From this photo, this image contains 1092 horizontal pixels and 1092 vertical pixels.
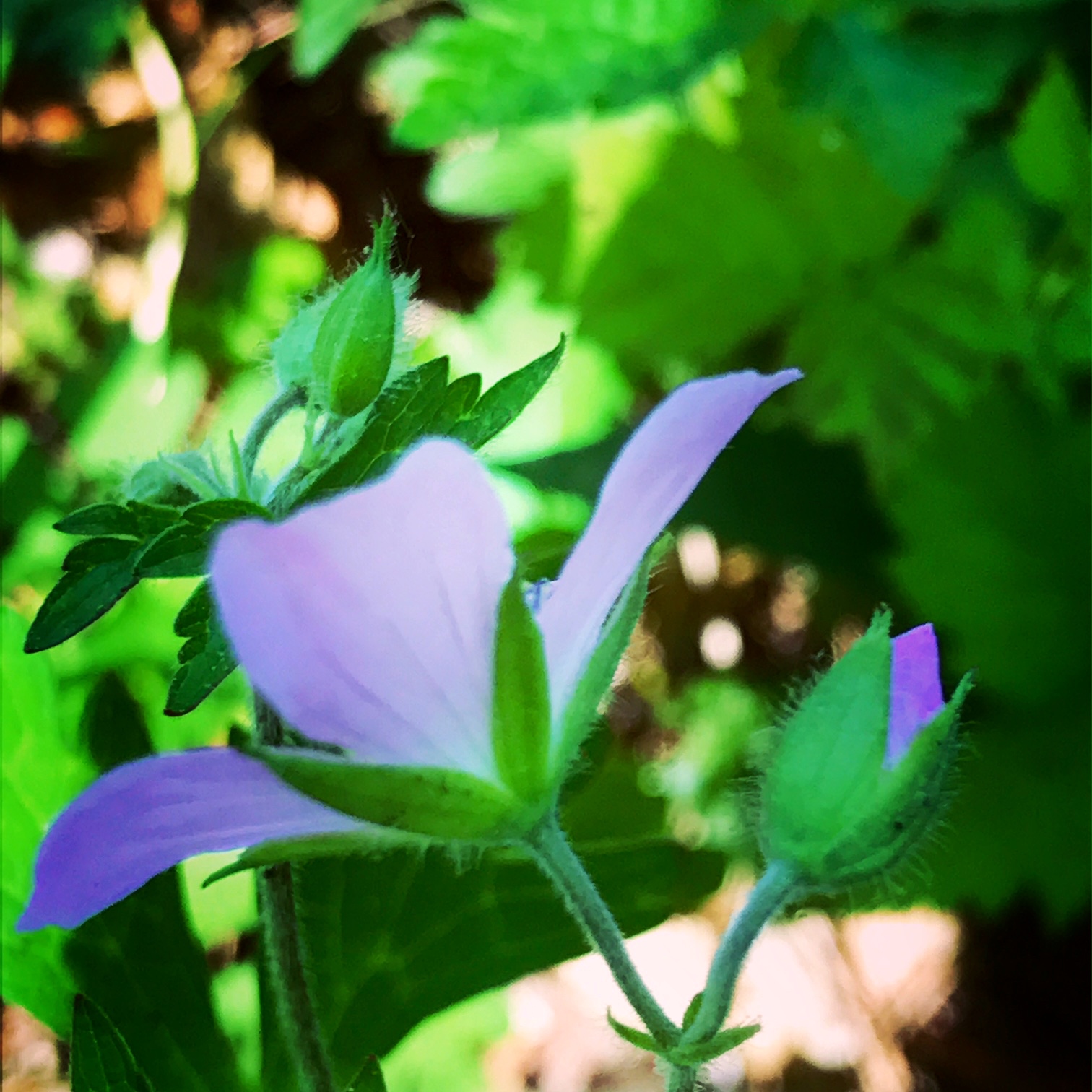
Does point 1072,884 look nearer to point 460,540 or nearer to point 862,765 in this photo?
point 862,765

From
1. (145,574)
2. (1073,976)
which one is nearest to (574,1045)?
(1073,976)

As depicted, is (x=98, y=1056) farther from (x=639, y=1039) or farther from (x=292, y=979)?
(x=639, y=1039)

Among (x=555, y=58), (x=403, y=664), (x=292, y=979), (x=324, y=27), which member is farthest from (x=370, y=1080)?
(x=324, y=27)

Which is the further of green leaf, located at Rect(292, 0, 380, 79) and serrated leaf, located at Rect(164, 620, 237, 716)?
green leaf, located at Rect(292, 0, 380, 79)

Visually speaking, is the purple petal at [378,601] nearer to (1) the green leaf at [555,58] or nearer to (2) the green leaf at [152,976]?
(2) the green leaf at [152,976]

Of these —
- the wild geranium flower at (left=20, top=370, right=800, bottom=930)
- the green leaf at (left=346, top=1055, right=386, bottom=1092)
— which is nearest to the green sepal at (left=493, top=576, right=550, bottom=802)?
the wild geranium flower at (left=20, top=370, right=800, bottom=930)

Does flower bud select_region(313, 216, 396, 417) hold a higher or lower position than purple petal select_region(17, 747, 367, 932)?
higher

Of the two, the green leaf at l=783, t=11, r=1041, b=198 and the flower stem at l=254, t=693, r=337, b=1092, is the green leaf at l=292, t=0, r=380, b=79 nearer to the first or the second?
the green leaf at l=783, t=11, r=1041, b=198
